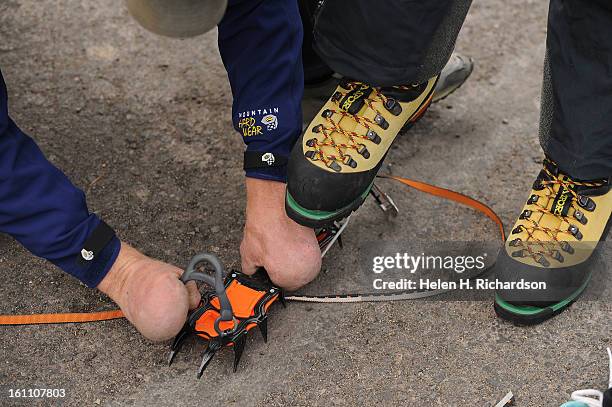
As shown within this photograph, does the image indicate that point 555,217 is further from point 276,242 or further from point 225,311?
point 225,311

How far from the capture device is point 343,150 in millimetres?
1365

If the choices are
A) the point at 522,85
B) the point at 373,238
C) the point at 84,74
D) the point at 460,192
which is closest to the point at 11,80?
the point at 84,74

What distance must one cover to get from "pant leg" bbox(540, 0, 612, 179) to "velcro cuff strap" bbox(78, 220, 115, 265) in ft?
2.62

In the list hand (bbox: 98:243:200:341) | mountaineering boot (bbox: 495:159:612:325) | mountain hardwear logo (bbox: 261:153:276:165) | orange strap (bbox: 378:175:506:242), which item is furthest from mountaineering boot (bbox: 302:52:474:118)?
hand (bbox: 98:243:200:341)

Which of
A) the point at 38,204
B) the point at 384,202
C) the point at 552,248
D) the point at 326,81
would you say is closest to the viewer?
the point at 38,204

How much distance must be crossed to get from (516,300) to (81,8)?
59.0 inches

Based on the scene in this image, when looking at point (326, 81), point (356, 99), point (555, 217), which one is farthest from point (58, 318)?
point (555, 217)

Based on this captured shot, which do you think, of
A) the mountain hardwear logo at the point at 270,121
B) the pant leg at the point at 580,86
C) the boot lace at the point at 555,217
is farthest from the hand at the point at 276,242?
the pant leg at the point at 580,86

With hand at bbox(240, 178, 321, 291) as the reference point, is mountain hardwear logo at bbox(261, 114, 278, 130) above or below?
above

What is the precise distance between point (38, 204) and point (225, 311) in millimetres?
348

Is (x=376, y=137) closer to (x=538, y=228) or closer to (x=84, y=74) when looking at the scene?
(x=538, y=228)

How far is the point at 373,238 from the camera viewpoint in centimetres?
155

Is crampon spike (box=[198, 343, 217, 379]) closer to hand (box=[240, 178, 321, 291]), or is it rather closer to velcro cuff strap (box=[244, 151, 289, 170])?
hand (box=[240, 178, 321, 291])

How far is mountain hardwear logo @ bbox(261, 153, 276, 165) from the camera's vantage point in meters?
A: 1.45
